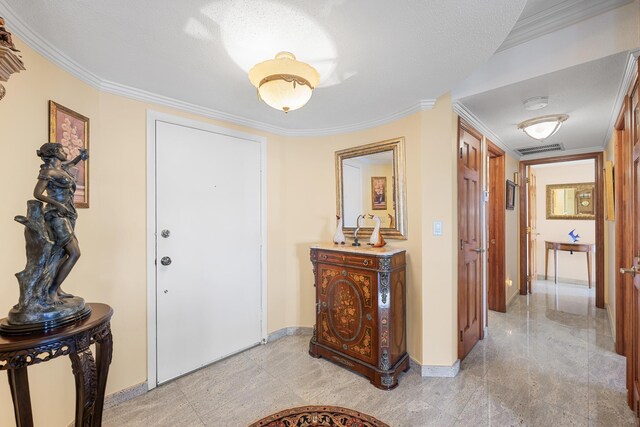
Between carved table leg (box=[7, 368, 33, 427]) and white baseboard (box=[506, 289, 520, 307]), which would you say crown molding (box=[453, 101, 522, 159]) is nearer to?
white baseboard (box=[506, 289, 520, 307])

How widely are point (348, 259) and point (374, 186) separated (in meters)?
0.77

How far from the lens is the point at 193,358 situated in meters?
2.31

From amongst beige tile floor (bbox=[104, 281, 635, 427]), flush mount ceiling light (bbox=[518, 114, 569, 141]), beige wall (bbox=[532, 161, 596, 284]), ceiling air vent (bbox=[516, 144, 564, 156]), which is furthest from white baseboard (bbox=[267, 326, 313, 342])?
beige wall (bbox=[532, 161, 596, 284])

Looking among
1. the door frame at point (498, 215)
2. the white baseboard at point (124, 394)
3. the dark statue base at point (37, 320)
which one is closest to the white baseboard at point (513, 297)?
the door frame at point (498, 215)

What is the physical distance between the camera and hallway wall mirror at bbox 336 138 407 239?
96.8 inches

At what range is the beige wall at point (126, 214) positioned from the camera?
137 cm

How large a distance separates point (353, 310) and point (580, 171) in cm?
545

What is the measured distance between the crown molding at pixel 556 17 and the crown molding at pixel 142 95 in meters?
0.63

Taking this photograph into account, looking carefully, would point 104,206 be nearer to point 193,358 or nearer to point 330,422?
point 193,358

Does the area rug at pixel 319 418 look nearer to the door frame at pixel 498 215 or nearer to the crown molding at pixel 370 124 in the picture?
the crown molding at pixel 370 124

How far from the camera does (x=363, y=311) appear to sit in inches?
88.4

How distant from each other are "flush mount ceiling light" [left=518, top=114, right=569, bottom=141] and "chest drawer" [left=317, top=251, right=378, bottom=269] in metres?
1.93

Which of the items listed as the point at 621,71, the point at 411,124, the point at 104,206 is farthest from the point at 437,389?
the point at 104,206

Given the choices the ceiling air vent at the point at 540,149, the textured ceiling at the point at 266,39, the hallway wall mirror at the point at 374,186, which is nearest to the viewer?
the textured ceiling at the point at 266,39
